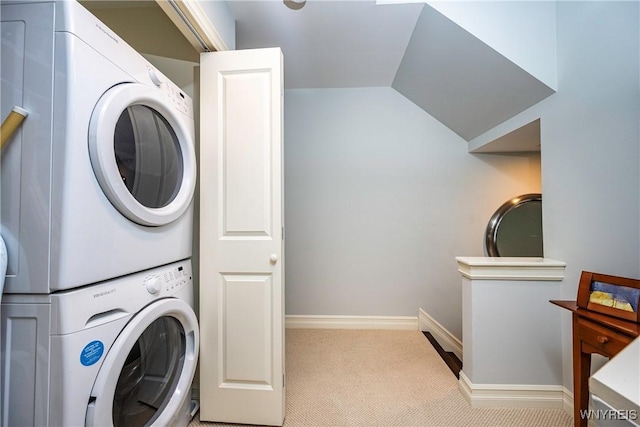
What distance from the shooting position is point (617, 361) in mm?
567

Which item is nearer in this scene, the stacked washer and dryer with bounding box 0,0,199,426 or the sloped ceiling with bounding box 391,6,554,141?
the stacked washer and dryer with bounding box 0,0,199,426

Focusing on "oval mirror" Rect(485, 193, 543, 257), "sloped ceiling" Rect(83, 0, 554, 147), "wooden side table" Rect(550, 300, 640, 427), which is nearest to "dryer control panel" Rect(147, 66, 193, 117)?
"sloped ceiling" Rect(83, 0, 554, 147)

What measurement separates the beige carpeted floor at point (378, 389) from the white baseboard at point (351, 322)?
0.15 meters

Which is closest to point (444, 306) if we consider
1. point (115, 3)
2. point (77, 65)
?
point (77, 65)

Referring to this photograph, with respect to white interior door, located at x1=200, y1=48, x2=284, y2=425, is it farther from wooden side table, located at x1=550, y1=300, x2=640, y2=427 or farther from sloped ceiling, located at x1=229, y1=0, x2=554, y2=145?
wooden side table, located at x1=550, y1=300, x2=640, y2=427

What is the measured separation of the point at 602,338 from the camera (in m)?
0.99

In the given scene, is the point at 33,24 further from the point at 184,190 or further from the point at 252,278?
the point at 252,278

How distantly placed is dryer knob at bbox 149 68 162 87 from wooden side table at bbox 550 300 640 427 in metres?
2.03

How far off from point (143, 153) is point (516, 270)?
1.98m

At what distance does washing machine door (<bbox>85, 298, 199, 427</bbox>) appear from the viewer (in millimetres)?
749

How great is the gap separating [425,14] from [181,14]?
1430mm

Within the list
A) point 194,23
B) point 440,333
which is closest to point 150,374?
point 194,23

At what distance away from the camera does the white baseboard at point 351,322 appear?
2432mm

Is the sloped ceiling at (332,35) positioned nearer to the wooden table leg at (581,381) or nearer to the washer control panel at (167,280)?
the washer control panel at (167,280)
